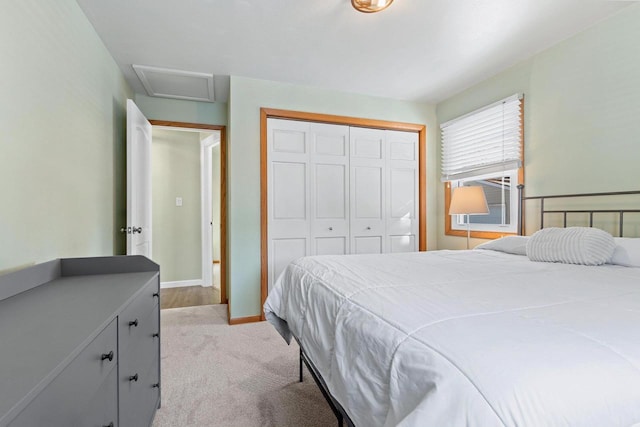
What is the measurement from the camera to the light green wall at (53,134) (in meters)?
1.26

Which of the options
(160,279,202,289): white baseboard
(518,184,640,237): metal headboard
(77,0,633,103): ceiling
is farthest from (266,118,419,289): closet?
(160,279,202,289): white baseboard

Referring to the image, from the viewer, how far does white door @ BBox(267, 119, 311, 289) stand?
3.06 meters

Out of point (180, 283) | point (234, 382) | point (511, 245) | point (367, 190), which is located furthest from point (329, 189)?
point (180, 283)

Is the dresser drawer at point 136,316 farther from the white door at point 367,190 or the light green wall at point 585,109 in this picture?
the light green wall at point 585,109

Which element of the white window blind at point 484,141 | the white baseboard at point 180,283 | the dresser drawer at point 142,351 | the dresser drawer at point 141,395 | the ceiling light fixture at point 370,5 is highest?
the ceiling light fixture at point 370,5

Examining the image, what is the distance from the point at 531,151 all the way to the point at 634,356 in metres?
2.46

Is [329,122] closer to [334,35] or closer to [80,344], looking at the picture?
[334,35]

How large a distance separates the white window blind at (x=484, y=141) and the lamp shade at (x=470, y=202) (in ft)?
1.19

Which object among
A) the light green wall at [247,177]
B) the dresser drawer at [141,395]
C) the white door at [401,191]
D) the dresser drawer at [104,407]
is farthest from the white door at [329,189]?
the dresser drawer at [104,407]

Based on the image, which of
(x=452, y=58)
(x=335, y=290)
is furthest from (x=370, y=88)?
(x=335, y=290)

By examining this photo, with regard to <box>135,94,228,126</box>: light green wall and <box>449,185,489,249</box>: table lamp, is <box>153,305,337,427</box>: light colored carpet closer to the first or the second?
<box>449,185,489,249</box>: table lamp

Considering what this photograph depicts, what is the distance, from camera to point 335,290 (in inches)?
47.1

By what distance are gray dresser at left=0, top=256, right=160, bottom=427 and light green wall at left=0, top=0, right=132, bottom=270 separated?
247mm

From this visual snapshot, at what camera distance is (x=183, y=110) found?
133 inches
